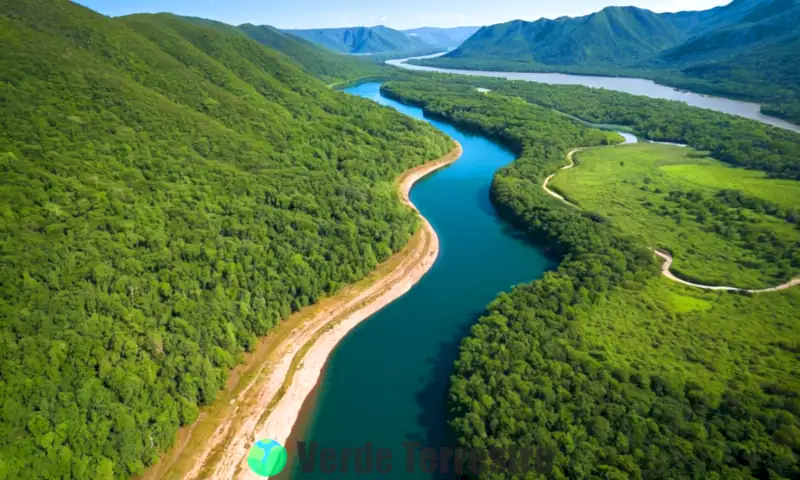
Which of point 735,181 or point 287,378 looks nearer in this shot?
point 287,378

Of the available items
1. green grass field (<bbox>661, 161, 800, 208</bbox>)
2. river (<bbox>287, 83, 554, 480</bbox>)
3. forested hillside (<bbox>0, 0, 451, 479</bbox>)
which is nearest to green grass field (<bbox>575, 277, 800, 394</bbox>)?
river (<bbox>287, 83, 554, 480</bbox>)

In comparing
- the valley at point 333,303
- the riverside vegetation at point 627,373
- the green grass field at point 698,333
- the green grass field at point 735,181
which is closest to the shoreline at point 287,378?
the valley at point 333,303

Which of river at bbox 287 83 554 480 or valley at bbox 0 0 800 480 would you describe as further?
river at bbox 287 83 554 480

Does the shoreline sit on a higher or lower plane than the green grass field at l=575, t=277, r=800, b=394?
lower

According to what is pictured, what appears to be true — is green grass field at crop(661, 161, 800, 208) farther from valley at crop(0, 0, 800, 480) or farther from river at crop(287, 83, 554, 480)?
river at crop(287, 83, 554, 480)

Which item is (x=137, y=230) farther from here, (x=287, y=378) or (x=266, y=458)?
(x=266, y=458)

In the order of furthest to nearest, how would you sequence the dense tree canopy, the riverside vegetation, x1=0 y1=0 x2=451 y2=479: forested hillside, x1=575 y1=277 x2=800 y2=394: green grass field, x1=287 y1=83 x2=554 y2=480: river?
1. the dense tree canopy
2. x1=575 y1=277 x2=800 y2=394: green grass field
3. x1=287 y1=83 x2=554 y2=480: river
4. x1=0 y1=0 x2=451 y2=479: forested hillside
5. the riverside vegetation

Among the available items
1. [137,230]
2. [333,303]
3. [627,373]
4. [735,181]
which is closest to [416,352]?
[333,303]

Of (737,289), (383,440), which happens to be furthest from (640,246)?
(383,440)
